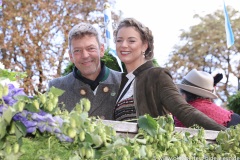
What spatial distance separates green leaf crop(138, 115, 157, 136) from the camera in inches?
58.2

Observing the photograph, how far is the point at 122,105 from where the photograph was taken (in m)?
2.41

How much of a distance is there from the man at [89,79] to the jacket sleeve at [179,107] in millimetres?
521

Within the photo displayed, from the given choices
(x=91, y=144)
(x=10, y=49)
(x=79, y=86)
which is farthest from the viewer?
(x=10, y=49)

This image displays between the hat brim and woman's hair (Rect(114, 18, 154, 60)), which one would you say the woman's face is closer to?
woman's hair (Rect(114, 18, 154, 60))

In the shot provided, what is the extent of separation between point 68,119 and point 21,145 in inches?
5.2

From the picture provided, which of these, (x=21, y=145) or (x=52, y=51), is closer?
(x=21, y=145)

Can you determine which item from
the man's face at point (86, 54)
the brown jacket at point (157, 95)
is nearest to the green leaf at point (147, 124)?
the brown jacket at point (157, 95)

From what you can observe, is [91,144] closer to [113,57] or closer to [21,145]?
[21,145]

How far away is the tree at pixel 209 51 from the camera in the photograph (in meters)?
28.5

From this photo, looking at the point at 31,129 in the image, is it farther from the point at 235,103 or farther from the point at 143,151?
the point at 235,103

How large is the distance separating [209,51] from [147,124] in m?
28.4

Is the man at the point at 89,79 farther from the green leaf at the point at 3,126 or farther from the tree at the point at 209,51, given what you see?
the tree at the point at 209,51

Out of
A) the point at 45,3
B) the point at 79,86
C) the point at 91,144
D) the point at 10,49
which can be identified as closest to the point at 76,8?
the point at 45,3

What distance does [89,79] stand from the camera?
9.70ft
